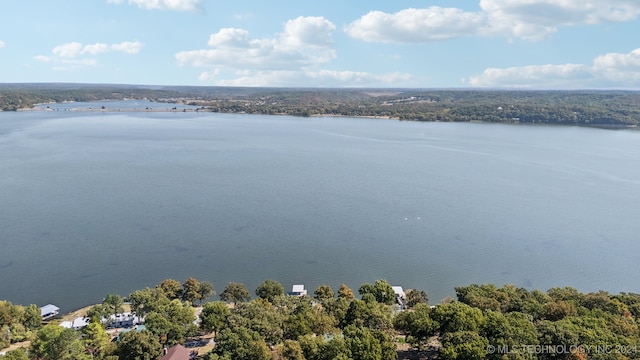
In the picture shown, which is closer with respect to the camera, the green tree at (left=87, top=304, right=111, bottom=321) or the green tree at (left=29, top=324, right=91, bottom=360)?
the green tree at (left=29, top=324, right=91, bottom=360)

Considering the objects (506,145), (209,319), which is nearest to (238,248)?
(209,319)

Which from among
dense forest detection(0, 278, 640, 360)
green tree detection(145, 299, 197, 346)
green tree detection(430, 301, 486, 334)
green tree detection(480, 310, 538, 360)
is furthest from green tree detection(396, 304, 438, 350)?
green tree detection(145, 299, 197, 346)

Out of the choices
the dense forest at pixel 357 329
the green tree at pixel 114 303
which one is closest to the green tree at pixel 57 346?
the dense forest at pixel 357 329

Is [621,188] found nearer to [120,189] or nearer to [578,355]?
[578,355]

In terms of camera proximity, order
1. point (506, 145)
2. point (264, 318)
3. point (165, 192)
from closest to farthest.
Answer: point (264, 318) → point (165, 192) → point (506, 145)

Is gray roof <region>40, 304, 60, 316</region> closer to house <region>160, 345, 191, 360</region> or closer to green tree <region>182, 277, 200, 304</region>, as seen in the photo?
green tree <region>182, 277, 200, 304</region>

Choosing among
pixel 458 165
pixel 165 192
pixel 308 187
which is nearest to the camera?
pixel 165 192

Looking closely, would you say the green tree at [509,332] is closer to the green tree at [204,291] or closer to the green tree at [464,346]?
the green tree at [464,346]
